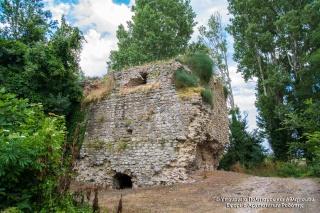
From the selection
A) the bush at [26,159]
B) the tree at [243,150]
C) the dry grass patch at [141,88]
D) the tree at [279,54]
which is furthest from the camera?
the tree at [279,54]

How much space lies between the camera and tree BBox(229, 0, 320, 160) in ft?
63.0

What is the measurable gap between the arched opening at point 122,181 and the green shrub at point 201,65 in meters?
4.90

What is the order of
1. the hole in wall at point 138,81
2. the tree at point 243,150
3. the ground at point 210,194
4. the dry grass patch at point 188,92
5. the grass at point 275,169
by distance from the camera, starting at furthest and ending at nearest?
the tree at point 243,150 < the grass at point 275,169 < the hole in wall at point 138,81 < the dry grass patch at point 188,92 < the ground at point 210,194

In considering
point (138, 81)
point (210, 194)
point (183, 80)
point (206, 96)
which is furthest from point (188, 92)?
point (210, 194)

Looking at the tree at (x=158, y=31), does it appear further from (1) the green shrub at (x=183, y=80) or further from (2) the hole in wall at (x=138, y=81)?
(1) the green shrub at (x=183, y=80)

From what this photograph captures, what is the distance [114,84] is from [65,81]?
196 cm

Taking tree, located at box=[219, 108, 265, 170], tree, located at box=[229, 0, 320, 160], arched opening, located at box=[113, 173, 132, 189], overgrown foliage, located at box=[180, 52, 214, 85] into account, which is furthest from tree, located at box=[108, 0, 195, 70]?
arched opening, located at box=[113, 173, 132, 189]

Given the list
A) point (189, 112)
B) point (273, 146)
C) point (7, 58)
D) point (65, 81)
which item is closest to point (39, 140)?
point (189, 112)

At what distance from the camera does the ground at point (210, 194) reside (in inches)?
329

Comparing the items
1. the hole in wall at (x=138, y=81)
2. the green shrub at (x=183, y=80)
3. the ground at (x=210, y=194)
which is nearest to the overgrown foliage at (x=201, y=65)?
the green shrub at (x=183, y=80)

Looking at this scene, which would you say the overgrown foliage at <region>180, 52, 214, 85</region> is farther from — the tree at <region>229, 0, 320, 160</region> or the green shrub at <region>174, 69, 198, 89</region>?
the tree at <region>229, 0, 320, 160</region>

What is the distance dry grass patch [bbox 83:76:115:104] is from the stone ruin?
0.21 metres

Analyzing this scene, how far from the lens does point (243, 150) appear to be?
60.1 feet

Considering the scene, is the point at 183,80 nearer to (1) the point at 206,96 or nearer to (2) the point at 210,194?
(1) the point at 206,96
